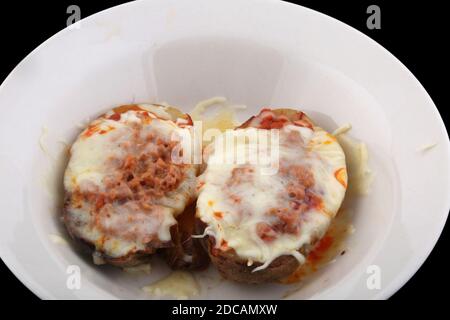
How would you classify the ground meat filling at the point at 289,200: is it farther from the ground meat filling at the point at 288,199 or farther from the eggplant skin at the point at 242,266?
the eggplant skin at the point at 242,266

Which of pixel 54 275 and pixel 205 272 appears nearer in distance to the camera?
pixel 54 275

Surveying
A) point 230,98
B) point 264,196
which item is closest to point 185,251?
point 264,196

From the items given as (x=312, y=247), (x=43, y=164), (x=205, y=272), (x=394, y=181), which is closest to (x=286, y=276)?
(x=312, y=247)

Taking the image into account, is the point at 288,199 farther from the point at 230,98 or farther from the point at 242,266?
the point at 230,98

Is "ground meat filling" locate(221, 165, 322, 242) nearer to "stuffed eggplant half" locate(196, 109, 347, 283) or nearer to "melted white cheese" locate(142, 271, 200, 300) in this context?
"stuffed eggplant half" locate(196, 109, 347, 283)

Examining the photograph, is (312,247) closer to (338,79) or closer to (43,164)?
(338,79)

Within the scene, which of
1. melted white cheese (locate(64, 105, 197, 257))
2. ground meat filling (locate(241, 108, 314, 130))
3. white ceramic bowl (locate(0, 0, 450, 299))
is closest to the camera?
white ceramic bowl (locate(0, 0, 450, 299))

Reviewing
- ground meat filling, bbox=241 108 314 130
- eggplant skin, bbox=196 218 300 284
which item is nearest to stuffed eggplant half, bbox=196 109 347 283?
eggplant skin, bbox=196 218 300 284
